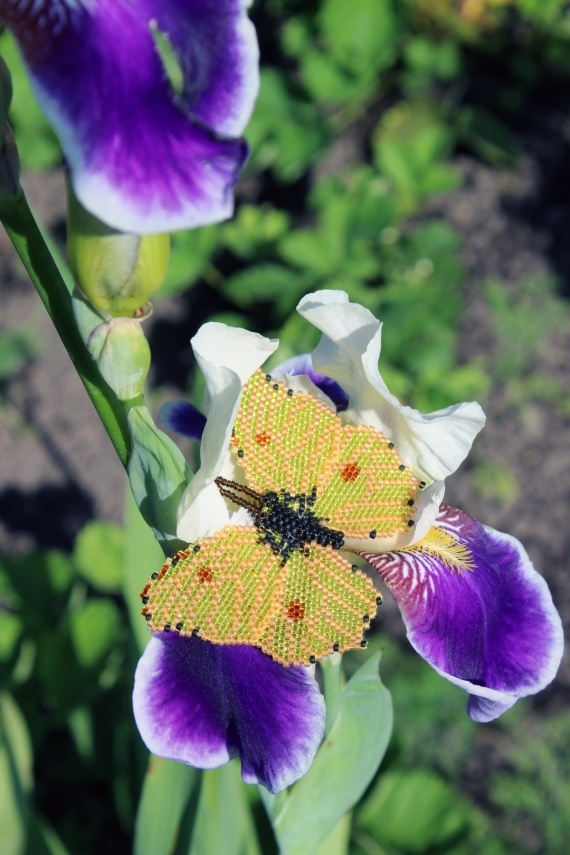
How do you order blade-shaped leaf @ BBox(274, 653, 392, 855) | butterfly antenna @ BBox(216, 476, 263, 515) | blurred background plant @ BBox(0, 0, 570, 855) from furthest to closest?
blurred background plant @ BBox(0, 0, 570, 855) → blade-shaped leaf @ BBox(274, 653, 392, 855) → butterfly antenna @ BBox(216, 476, 263, 515)

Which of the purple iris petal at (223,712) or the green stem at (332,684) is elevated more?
the purple iris petal at (223,712)

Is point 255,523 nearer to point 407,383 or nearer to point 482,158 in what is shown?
point 407,383

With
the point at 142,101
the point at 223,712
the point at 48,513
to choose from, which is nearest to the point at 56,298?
the point at 142,101

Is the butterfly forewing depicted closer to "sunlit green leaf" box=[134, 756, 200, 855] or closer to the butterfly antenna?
the butterfly antenna

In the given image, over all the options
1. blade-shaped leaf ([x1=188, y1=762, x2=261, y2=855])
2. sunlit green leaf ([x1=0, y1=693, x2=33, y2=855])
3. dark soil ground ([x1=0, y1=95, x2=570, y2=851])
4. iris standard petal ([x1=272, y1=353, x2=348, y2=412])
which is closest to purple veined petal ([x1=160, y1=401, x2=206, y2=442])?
iris standard petal ([x1=272, y1=353, x2=348, y2=412])

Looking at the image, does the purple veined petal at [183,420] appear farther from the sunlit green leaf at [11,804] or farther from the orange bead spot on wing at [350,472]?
the sunlit green leaf at [11,804]

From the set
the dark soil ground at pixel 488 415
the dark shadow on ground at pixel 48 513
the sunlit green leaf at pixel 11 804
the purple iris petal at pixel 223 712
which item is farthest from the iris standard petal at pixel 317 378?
the dark shadow on ground at pixel 48 513
